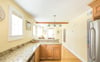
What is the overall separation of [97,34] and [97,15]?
514 mm

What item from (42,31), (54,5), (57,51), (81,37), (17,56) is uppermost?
(54,5)

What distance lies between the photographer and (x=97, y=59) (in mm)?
2152

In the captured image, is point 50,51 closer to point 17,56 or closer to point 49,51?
point 49,51

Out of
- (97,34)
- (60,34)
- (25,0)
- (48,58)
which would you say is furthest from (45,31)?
(97,34)

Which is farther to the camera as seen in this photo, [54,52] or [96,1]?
[54,52]

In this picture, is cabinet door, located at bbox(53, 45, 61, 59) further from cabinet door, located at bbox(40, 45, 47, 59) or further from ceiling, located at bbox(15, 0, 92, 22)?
ceiling, located at bbox(15, 0, 92, 22)

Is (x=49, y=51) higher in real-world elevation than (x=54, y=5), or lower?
lower

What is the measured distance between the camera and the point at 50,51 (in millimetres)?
5453

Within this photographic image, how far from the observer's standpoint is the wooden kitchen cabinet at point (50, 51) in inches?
214

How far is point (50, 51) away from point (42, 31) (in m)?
8.19

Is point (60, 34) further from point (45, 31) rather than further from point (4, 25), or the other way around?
point (4, 25)

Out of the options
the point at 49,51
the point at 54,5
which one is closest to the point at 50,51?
the point at 49,51

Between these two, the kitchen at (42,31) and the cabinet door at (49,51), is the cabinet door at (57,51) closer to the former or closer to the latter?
the kitchen at (42,31)

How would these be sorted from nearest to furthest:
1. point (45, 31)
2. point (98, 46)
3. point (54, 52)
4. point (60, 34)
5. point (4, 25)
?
point (98, 46)
point (4, 25)
point (54, 52)
point (60, 34)
point (45, 31)
